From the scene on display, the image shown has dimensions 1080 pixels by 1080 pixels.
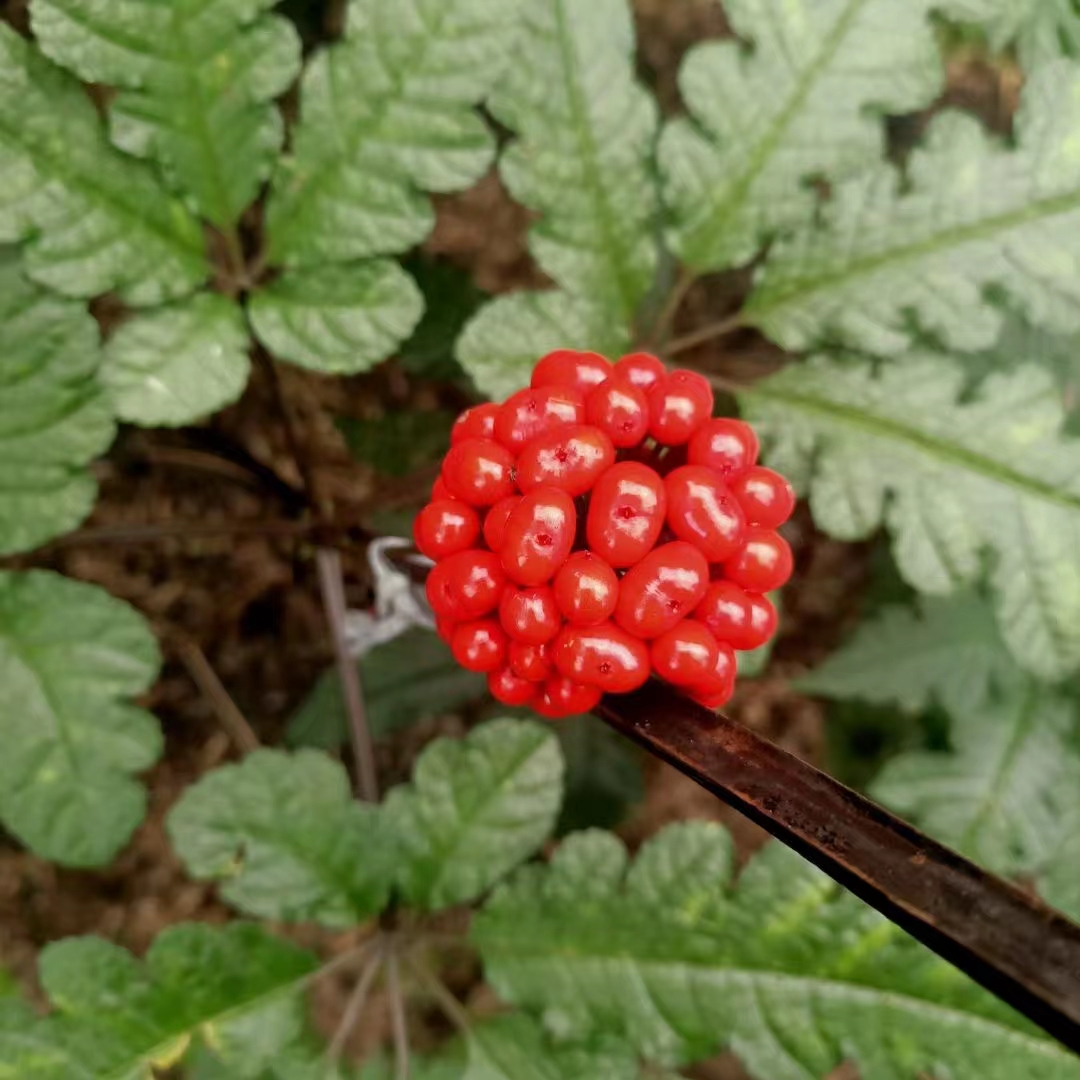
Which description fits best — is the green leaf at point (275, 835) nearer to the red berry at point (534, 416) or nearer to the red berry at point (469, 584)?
the red berry at point (469, 584)

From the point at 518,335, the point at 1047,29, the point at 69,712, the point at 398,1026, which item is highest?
the point at 1047,29

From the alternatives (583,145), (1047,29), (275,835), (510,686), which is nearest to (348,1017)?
(275,835)

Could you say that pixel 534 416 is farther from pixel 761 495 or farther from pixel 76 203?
pixel 76 203

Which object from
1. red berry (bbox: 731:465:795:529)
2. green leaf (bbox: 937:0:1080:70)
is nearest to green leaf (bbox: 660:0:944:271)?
green leaf (bbox: 937:0:1080:70)

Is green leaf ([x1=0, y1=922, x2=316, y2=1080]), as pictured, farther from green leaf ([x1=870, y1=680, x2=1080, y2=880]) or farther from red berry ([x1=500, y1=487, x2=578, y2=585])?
green leaf ([x1=870, y1=680, x2=1080, y2=880])

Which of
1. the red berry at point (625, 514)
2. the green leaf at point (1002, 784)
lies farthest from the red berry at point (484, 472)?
the green leaf at point (1002, 784)

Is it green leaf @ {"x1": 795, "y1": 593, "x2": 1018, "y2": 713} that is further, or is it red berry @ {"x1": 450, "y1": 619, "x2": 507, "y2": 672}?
green leaf @ {"x1": 795, "y1": 593, "x2": 1018, "y2": 713}

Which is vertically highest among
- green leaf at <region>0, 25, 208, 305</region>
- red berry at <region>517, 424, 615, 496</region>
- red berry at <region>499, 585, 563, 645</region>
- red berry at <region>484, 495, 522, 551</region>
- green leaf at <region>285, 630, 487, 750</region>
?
green leaf at <region>0, 25, 208, 305</region>
